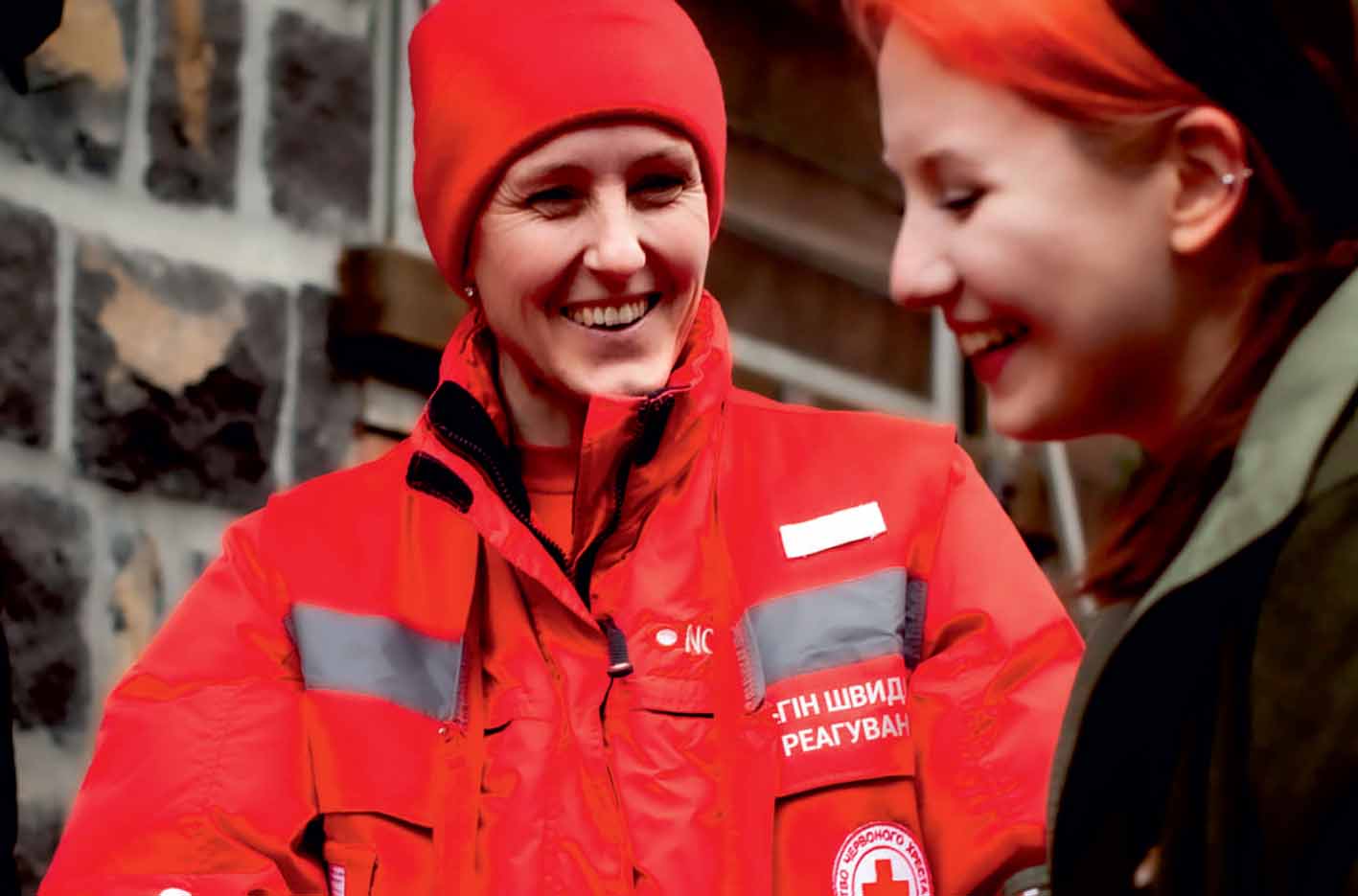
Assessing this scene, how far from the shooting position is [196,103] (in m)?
3.39

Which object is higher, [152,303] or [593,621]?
[152,303]

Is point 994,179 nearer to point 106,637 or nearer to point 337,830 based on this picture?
point 337,830

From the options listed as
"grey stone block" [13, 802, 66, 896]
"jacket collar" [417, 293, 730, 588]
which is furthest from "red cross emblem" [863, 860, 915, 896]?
"grey stone block" [13, 802, 66, 896]

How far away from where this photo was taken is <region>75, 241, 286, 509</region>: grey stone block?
3.18 m

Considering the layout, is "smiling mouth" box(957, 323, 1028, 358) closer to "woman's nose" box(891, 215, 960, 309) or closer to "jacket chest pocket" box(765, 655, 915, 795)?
"woman's nose" box(891, 215, 960, 309)

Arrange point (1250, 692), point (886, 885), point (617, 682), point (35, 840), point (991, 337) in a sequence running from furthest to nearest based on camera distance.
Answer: point (35, 840) < point (617, 682) < point (886, 885) < point (991, 337) < point (1250, 692)

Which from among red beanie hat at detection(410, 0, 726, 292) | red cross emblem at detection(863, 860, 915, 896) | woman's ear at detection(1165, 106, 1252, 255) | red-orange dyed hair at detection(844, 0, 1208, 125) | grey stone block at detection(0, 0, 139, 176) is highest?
grey stone block at detection(0, 0, 139, 176)

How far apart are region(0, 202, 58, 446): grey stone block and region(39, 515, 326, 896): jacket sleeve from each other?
29.0 inches

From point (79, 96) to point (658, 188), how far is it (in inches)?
45.2

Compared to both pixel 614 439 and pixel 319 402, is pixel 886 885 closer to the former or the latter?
pixel 614 439

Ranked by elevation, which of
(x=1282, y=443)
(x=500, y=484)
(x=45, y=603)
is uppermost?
(x=45, y=603)

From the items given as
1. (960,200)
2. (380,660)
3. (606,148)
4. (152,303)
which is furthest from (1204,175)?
(152,303)

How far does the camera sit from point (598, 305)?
7.85ft

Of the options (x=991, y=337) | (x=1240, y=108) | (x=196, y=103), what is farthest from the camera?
(x=196, y=103)
